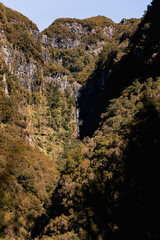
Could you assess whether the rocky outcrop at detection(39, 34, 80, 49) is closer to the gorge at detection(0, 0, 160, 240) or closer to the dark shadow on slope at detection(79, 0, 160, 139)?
the gorge at detection(0, 0, 160, 240)

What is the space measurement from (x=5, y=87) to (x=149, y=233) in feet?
193

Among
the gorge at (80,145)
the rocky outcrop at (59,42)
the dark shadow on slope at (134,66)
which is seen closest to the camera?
the gorge at (80,145)

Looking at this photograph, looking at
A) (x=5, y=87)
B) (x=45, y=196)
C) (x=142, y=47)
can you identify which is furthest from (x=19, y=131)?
(x=142, y=47)

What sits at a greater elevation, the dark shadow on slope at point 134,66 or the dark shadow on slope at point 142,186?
the dark shadow on slope at point 134,66

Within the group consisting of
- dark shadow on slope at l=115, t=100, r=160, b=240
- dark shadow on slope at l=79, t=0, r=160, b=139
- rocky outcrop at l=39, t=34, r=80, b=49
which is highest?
rocky outcrop at l=39, t=34, r=80, b=49

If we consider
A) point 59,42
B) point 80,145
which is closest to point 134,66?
point 80,145

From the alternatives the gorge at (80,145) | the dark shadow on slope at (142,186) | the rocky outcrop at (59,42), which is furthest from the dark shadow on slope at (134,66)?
the rocky outcrop at (59,42)

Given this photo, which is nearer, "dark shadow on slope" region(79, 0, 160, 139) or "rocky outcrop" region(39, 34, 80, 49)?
"dark shadow on slope" region(79, 0, 160, 139)

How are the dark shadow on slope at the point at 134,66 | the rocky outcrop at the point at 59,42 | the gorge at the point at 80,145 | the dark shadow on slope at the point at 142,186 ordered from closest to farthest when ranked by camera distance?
the dark shadow on slope at the point at 142,186 < the gorge at the point at 80,145 < the dark shadow on slope at the point at 134,66 < the rocky outcrop at the point at 59,42

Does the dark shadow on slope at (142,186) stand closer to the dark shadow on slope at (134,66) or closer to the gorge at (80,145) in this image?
the gorge at (80,145)

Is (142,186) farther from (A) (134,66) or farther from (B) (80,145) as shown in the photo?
(A) (134,66)

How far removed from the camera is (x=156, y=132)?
2230 cm

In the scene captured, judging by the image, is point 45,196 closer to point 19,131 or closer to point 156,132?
point 19,131

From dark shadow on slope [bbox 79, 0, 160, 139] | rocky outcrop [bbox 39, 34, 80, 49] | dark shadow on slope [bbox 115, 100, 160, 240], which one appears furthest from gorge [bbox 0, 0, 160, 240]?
rocky outcrop [bbox 39, 34, 80, 49]
